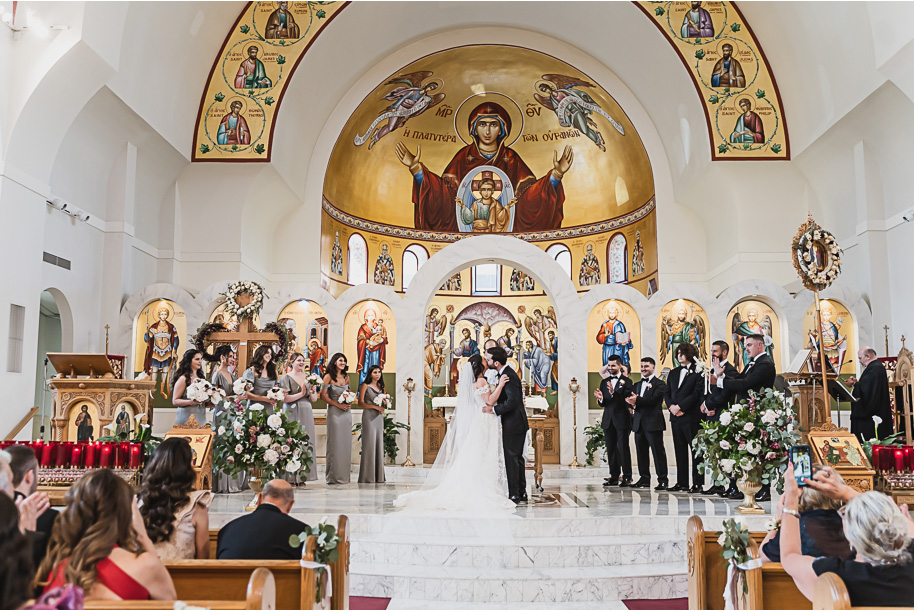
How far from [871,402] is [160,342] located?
1204 centimetres

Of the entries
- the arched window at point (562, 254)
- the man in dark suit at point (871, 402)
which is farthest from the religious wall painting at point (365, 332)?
the man in dark suit at point (871, 402)

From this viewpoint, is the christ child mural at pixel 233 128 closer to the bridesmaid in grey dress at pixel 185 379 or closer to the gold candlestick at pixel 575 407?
the bridesmaid in grey dress at pixel 185 379

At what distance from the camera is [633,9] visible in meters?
16.0

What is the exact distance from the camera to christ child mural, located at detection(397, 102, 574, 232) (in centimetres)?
2155

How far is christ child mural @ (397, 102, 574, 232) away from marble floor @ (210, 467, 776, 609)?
1403 cm

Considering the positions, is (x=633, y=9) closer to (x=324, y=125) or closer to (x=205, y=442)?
(x=324, y=125)

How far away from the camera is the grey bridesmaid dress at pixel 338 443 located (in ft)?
36.9

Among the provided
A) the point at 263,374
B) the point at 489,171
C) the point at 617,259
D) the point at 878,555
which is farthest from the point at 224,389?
the point at 489,171

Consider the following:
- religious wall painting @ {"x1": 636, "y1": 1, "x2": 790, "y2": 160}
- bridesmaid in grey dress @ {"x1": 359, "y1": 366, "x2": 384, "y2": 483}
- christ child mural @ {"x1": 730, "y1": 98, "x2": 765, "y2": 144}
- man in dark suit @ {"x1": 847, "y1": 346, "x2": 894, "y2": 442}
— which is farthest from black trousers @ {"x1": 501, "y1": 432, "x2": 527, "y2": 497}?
christ child mural @ {"x1": 730, "y1": 98, "x2": 765, "y2": 144}

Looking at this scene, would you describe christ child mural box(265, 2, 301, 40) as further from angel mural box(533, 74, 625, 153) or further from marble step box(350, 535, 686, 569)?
marble step box(350, 535, 686, 569)

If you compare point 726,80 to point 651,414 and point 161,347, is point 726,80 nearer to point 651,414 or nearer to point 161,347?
point 651,414

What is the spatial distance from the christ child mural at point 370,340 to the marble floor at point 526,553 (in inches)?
266

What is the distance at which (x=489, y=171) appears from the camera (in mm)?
22016

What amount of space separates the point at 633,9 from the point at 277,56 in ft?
24.6
